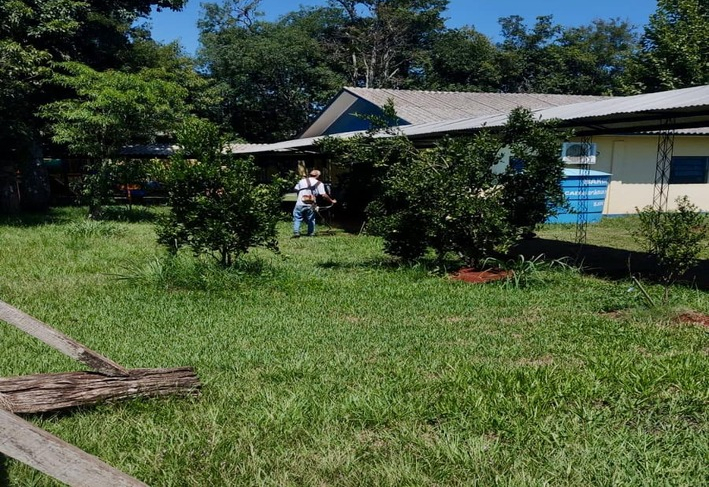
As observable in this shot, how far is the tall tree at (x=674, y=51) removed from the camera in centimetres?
2675

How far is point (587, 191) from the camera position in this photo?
16719mm

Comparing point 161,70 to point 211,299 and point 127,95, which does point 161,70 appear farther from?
point 211,299

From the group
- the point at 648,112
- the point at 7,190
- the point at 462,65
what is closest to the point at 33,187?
the point at 7,190

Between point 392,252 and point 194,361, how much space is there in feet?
16.4

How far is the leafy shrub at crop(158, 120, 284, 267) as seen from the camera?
814 cm

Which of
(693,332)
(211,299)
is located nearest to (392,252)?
(211,299)

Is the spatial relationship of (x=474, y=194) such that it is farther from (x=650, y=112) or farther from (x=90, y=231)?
(x=90, y=231)

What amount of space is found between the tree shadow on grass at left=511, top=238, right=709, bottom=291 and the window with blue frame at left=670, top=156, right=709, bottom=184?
8.58m

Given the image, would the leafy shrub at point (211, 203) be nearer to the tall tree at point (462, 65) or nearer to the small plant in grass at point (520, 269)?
the small plant in grass at point (520, 269)

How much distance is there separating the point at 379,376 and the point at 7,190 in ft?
54.3

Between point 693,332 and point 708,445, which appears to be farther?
point 693,332

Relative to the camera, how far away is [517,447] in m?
3.34

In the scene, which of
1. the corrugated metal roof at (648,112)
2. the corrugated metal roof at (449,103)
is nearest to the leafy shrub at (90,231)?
the corrugated metal roof at (648,112)

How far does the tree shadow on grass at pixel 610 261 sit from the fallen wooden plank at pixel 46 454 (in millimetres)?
7180
